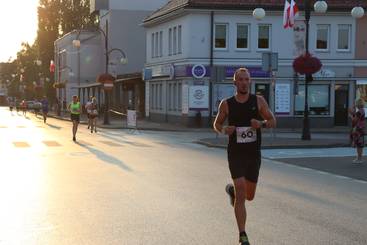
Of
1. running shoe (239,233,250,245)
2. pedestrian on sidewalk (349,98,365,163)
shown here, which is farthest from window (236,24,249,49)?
running shoe (239,233,250,245)

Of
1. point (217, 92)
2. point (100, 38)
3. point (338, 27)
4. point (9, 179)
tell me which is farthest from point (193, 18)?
point (100, 38)

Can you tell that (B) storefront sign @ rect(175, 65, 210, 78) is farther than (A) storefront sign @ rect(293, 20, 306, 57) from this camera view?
No

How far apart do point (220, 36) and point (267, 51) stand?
301 cm

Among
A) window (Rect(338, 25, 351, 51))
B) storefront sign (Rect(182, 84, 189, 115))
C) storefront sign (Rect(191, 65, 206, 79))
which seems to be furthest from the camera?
window (Rect(338, 25, 351, 51))

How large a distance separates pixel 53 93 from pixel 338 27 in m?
58.4

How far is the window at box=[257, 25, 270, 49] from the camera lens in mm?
37281

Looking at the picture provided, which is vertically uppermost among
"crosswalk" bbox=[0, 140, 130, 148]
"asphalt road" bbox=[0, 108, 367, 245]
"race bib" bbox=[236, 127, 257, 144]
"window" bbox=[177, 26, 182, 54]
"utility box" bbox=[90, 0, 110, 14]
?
"utility box" bbox=[90, 0, 110, 14]

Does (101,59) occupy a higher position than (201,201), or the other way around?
(101,59)

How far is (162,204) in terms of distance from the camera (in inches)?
372

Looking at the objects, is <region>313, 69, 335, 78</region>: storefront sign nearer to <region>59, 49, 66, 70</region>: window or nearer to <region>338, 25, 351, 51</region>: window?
<region>338, 25, 351, 51</region>: window

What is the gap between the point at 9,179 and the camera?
480 inches

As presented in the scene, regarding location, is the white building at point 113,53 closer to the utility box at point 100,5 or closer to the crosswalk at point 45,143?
the utility box at point 100,5

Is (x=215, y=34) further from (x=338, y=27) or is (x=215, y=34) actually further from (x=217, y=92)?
(x=338, y=27)

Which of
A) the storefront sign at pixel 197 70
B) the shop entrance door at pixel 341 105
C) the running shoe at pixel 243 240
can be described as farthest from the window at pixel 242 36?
the running shoe at pixel 243 240
